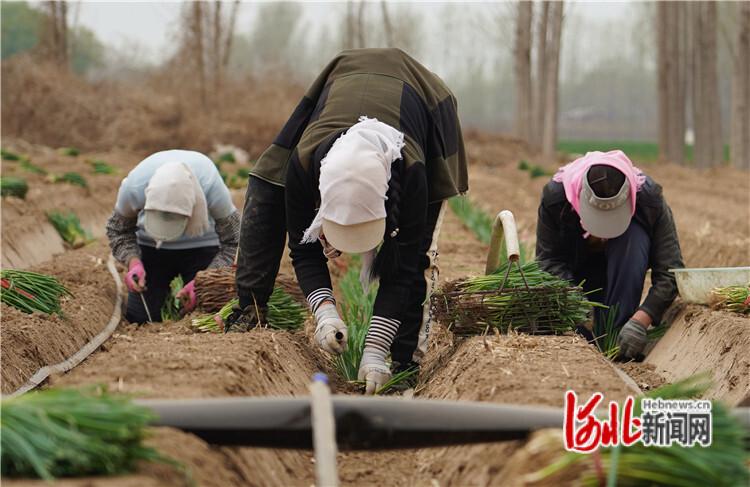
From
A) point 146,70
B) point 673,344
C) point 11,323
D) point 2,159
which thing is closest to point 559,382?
point 673,344

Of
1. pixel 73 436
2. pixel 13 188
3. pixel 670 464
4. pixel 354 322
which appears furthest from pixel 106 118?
pixel 670 464

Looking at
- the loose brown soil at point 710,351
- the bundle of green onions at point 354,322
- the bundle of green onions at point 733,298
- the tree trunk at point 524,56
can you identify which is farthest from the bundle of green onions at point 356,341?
the tree trunk at point 524,56

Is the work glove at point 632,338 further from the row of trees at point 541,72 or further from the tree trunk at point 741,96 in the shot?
the row of trees at point 541,72

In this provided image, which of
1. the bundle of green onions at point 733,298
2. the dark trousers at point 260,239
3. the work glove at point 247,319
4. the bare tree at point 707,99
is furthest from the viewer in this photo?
the bare tree at point 707,99

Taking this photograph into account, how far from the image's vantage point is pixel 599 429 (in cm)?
214

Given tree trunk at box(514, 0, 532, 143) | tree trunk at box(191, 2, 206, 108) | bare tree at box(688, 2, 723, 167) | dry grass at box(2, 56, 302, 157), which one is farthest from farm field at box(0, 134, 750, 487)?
tree trunk at box(514, 0, 532, 143)

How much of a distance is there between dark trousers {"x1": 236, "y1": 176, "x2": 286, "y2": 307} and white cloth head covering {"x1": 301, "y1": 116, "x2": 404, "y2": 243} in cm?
62

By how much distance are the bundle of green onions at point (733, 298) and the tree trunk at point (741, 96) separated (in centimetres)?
1313

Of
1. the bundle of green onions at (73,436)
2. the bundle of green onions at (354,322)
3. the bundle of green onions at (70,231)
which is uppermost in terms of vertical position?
the bundle of green onions at (73,436)

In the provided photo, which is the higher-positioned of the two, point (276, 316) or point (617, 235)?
point (617, 235)

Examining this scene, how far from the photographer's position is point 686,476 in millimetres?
1979

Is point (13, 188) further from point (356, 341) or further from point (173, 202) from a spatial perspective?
point (356, 341)

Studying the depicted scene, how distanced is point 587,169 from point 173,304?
2.49 m

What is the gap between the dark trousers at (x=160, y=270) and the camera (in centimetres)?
558
